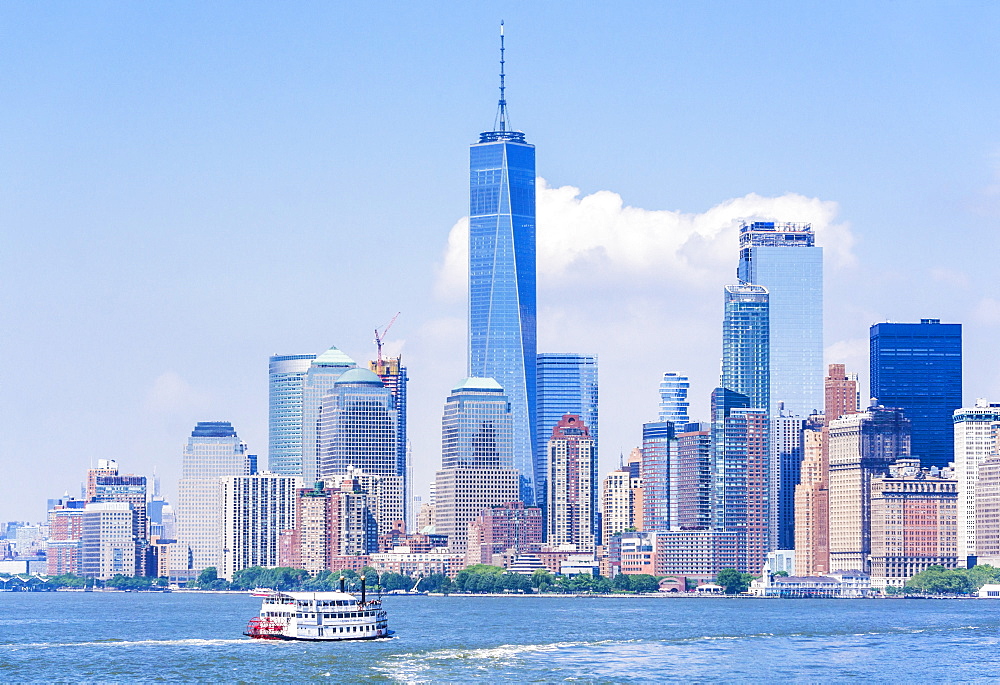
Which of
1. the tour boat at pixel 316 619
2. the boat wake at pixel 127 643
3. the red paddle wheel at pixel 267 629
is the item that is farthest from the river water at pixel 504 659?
the tour boat at pixel 316 619

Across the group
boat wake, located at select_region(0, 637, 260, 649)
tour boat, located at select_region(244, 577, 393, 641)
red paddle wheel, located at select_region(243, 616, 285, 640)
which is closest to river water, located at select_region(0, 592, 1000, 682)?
boat wake, located at select_region(0, 637, 260, 649)

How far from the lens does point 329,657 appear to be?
6417 inches

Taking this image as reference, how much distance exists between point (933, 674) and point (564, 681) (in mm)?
29973

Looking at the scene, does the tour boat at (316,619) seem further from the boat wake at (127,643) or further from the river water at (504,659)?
the boat wake at (127,643)

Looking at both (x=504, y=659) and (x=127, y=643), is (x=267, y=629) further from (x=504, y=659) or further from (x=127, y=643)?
(x=504, y=659)

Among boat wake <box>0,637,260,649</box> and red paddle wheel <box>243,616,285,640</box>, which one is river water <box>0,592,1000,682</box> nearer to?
boat wake <box>0,637,260,649</box>

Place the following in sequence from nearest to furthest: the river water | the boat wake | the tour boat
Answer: the river water
the tour boat
the boat wake

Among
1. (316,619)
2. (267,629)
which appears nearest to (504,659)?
(316,619)

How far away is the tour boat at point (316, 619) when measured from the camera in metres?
179

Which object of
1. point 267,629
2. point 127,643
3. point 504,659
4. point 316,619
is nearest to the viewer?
point 504,659

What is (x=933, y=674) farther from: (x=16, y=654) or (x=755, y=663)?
(x=16, y=654)

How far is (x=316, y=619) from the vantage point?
179m

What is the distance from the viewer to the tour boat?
179m

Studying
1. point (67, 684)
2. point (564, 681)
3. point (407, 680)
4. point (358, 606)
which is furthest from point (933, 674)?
point (67, 684)
